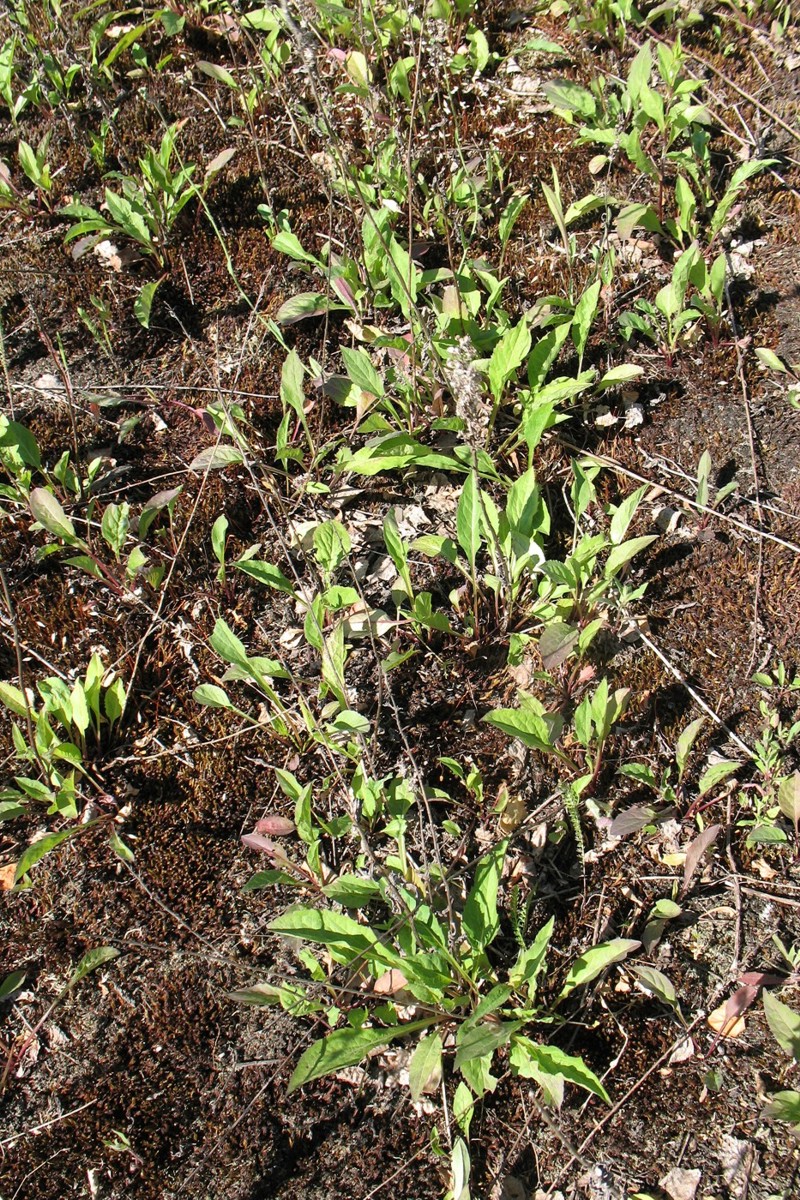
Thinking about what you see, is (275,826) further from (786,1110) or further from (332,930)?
(786,1110)

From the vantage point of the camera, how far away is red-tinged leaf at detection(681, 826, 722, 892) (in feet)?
7.07

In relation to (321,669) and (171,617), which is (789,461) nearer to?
(321,669)

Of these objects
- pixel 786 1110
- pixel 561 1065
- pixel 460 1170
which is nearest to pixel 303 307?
pixel 561 1065

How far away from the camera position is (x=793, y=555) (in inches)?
105

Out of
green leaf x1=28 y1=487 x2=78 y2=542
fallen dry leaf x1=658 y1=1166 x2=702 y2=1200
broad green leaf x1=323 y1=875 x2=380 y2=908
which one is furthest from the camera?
green leaf x1=28 y1=487 x2=78 y2=542

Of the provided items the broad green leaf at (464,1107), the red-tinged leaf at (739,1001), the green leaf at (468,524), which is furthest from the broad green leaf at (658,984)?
the green leaf at (468,524)

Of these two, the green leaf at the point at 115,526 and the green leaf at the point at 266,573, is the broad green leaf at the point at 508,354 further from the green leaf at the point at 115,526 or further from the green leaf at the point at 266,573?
the green leaf at the point at 115,526

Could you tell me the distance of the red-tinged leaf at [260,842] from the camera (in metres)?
2.29

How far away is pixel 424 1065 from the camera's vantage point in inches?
76.2

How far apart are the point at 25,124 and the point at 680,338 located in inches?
118

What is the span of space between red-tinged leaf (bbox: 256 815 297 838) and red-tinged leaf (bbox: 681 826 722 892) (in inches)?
38.0

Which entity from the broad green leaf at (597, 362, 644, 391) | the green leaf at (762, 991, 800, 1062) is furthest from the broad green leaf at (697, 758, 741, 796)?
the broad green leaf at (597, 362, 644, 391)

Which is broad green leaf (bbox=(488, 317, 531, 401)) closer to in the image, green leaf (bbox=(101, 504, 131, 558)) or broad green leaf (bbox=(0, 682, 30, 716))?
green leaf (bbox=(101, 504, 131, 558))

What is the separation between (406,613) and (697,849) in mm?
967
